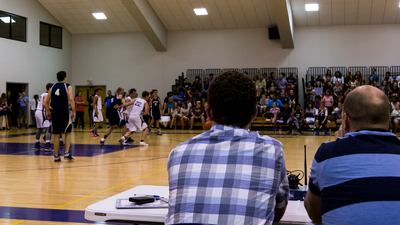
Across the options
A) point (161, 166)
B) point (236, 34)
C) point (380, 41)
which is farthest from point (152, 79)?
point (161, 166)

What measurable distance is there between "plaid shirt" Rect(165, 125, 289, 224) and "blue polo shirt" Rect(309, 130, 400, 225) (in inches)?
7.0

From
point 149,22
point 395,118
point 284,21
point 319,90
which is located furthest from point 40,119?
point 395,118

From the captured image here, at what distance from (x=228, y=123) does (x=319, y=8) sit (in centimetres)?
1671

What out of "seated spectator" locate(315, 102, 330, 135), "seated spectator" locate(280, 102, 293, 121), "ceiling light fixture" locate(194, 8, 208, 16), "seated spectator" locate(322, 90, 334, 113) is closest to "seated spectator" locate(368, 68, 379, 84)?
"seated spectator" locate(322, 90, 334, 113)

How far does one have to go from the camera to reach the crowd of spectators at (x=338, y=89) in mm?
15031

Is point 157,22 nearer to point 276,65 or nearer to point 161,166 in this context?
point 276,65

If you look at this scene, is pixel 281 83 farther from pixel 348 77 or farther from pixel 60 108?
pixel 60 108

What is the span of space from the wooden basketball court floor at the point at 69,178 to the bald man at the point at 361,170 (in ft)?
5.36

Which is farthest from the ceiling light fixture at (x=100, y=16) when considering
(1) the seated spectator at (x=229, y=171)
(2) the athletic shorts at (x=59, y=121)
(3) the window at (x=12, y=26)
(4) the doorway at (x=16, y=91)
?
(1) the seated spectator at (x=229, y=171)

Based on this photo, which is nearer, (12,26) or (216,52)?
(12,26)

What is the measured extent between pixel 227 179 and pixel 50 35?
20.1m

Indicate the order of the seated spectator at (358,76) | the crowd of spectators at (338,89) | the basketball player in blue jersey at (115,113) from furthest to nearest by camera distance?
the seated spectator at (358,76)
the crowd of spectators at (338,89)
the basketball player in blue jersey at (115,113)

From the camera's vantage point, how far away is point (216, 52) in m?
19.8

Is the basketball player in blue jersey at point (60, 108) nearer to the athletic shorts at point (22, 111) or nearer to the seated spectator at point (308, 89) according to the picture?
the athletic shorts at point (22, 111)
